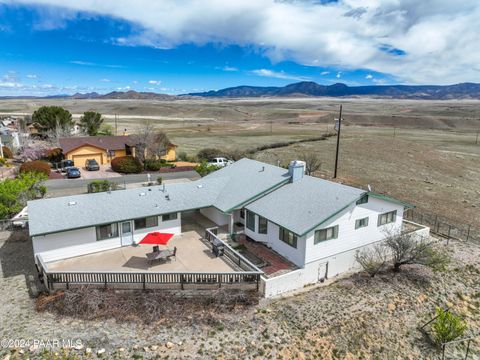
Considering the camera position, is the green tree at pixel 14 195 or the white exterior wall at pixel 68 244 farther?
the green tree at pixel 14 195

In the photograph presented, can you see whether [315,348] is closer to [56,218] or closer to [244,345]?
[244,345]

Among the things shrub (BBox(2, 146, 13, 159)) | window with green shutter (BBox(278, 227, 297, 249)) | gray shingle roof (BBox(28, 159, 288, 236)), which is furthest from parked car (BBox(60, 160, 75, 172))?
window with green shutter (BBox(278, 227, 297, 249))

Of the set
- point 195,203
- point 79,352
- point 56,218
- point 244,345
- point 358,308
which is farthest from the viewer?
point 195,203

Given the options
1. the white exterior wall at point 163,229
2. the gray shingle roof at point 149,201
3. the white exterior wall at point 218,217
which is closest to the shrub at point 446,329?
the gray shingle roof at point 149,201

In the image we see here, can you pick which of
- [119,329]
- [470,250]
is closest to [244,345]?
[119,329]

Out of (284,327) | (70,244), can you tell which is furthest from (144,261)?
(284,327)

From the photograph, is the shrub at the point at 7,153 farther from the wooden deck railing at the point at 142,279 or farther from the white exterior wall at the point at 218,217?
the wooden deck railing at the point at 142,279
